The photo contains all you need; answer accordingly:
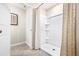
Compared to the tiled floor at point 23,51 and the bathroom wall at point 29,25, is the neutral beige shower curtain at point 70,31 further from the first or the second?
the bathroom wall at point 29,25

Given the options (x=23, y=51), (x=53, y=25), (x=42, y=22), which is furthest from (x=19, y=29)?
(x=53, y=25)

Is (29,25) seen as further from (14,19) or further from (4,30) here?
(4,30)

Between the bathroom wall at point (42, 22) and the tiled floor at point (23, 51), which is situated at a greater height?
the bathroom wall at point (42, 22)

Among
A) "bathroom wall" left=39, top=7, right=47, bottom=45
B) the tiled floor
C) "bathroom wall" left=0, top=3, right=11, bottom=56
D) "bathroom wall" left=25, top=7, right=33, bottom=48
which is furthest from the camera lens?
"bathroom wall" left=39, top=7, right=47, bottom=45

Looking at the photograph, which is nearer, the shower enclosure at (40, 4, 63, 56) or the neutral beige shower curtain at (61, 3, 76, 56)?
the neutral beige shower curtain at (61, 3, 76, 56)

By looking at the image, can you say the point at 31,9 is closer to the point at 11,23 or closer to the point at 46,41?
the point at 11,23

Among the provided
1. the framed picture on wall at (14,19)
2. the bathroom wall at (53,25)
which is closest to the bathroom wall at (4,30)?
the framed picture on wall at (14,19)

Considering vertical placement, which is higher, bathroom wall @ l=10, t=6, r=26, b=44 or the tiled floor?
bathroom wall @ l=10, t=6, r=26, b=44

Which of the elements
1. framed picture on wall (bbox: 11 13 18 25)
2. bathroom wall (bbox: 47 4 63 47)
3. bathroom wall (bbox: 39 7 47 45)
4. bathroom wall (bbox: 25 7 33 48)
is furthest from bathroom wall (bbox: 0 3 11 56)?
bathroom wall (bbox: 47 4 63 47)

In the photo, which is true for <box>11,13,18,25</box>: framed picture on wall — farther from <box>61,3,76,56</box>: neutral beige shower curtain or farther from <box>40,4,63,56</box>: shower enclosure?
<box>61,3,76,56</box>: neutral beige shower curtain

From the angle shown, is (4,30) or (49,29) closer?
(4,30)

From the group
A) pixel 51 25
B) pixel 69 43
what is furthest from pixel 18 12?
pixel 69 43

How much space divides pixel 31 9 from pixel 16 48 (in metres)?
0.76

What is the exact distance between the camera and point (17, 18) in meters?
1.63
